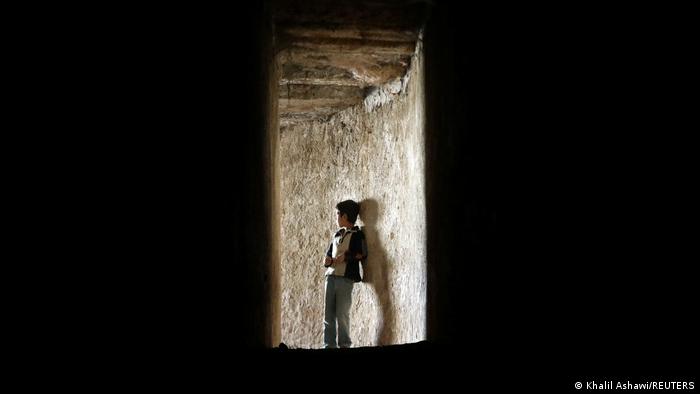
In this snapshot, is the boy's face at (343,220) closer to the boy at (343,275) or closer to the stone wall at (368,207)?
the boy at (343,275)

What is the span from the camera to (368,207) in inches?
173

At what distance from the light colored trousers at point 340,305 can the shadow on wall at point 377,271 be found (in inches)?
7.8

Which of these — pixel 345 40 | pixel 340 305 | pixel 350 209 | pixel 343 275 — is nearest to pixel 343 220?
pixel 350 209

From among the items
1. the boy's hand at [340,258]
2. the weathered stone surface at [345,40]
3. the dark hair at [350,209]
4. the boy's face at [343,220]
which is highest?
the weathered stone surface at [345,40]

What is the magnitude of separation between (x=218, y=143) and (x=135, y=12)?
1.55 ft

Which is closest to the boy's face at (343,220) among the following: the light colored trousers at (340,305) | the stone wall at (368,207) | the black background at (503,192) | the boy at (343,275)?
the boy at (343,275)

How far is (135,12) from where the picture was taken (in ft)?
4.10

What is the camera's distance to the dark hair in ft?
14.6

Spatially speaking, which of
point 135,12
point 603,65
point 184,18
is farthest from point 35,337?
point 603,65

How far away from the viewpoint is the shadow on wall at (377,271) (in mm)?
4047

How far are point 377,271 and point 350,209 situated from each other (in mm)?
588

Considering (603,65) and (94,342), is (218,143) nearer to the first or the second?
(94,342)

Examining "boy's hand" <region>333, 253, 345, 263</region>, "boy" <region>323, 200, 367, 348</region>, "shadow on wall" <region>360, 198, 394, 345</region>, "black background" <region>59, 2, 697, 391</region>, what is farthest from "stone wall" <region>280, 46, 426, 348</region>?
"black background" <region>59, 2, 697, 391</region>

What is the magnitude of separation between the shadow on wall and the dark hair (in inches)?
1.8
